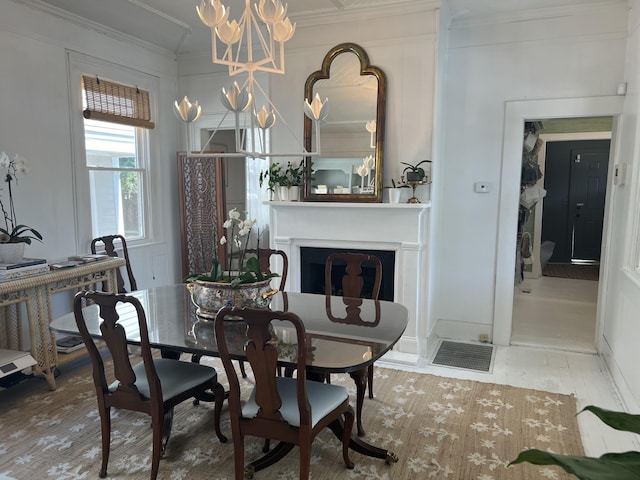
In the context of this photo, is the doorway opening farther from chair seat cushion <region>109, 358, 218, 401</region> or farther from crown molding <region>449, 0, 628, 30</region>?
chair seat cushion <region>109, 358, 218, 401</region>

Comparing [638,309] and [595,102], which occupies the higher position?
[595,102]

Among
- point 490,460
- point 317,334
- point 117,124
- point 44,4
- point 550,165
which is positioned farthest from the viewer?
point 550,165

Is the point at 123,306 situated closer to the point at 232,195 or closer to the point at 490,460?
the point at 490,460

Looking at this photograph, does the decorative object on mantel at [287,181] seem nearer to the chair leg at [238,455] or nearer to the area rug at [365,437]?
the area rug at [365,437]

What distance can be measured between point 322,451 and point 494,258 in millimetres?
2319

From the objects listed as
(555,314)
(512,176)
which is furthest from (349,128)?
(555,314)

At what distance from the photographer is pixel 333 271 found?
4121mm

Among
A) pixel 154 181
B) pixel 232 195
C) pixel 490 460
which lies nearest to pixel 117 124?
pixel 154 181

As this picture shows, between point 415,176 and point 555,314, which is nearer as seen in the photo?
point 415,176

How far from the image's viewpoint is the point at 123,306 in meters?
2.61

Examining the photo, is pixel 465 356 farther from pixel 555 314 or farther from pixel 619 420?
pixel 619 420

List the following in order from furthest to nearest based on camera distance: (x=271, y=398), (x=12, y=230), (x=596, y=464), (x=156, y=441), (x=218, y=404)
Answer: (x=12, y=230), (x=218, y=404), (x=156, y=441), (x=271, y=398), (x=596, y=464)

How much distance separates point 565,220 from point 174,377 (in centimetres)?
762

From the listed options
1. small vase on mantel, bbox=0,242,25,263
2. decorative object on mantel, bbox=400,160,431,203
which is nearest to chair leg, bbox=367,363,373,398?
decorative object on mantel, bbox=400,160,431,203
